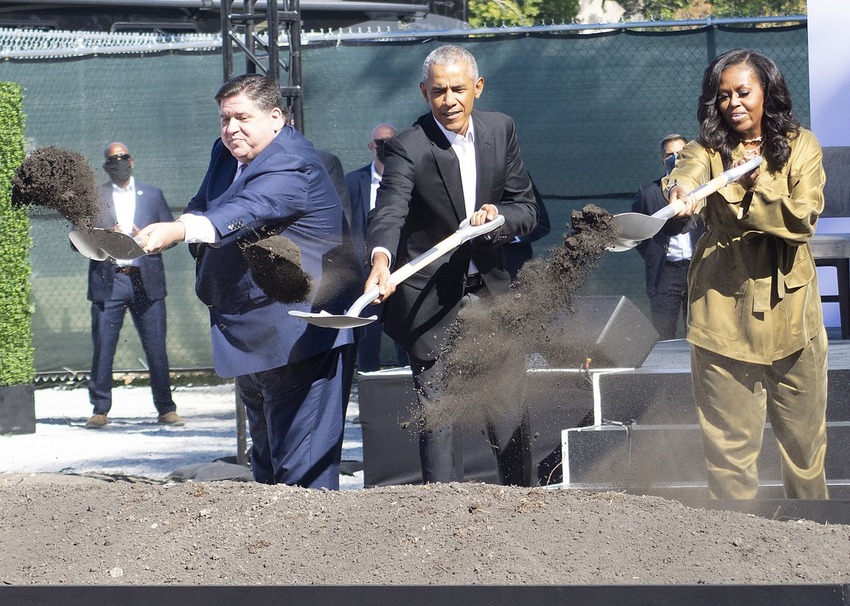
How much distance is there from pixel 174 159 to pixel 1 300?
101 inches

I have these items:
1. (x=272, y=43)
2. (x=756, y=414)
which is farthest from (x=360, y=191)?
(x=756, y=414)

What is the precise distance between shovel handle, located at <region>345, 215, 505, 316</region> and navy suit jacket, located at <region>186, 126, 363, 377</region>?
318 mm

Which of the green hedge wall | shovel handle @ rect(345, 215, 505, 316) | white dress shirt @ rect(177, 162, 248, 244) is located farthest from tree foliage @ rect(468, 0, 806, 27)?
white dress shirt @ rect(177, 162, 248, 244)

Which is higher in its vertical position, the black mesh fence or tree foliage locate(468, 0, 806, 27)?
tree foliage locate(468, 0, 806, 27)

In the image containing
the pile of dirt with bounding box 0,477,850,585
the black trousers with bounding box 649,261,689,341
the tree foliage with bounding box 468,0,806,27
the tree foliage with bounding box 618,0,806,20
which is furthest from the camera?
the tree foliage with bounding box 468,0,806,27

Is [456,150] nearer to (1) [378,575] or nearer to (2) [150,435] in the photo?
(1) [378,575]

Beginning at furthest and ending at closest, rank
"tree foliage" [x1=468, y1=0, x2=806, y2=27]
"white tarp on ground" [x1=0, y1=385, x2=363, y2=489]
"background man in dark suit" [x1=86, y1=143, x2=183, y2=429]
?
"tree foliage" [x1=468, y1=0, x2=806, y2=27], "background man in dark suit" [x1=86, y1=143, x2=183, y2=429], "white tarp on ground" [x1=0, y1=385, x2=363, y2=489]

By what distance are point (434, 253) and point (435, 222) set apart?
0.46 meters

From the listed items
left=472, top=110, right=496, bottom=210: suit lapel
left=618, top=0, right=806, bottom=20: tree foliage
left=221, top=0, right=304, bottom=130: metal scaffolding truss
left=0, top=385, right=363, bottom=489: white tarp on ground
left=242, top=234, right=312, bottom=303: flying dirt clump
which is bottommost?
left=0, top=385, right=363, bottom=489: white tarp on ground

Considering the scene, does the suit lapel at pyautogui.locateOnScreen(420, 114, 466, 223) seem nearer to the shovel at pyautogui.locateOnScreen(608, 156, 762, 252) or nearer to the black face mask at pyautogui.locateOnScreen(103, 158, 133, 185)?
the shovel at pyautogui.locateOnScreen(608, 156, 762, 252)

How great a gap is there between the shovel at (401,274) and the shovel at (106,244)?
0.50m

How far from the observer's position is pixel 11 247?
792 cm

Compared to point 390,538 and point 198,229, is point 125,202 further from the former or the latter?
point 390,538

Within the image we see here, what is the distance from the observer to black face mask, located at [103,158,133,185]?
7.84 meters
